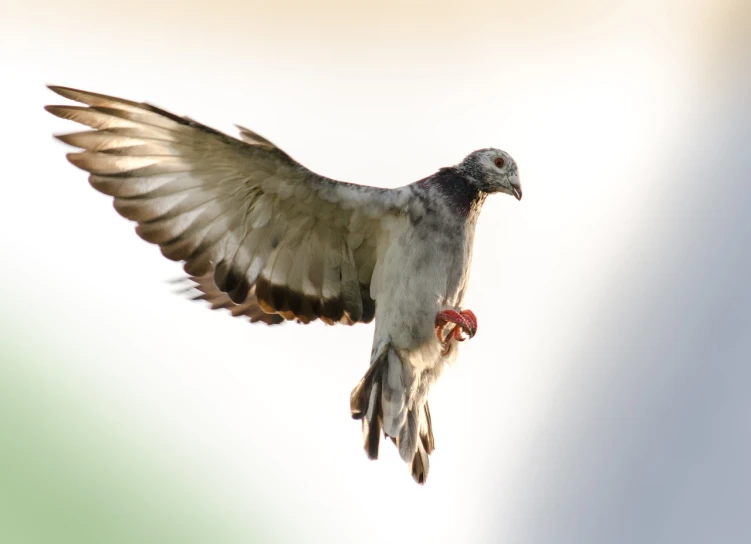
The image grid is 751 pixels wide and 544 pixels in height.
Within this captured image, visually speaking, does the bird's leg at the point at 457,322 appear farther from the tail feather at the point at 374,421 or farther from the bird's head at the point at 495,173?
the bird's head at the point at 495,173

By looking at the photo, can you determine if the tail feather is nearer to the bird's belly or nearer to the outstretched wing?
the bird's belly

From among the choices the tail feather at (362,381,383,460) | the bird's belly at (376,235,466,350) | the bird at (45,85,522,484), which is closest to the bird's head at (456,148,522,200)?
the bird at (45,85,522,484)

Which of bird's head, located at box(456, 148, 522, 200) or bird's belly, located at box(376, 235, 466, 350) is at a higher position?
bird's head, located at box(456, 148, 522, 200)

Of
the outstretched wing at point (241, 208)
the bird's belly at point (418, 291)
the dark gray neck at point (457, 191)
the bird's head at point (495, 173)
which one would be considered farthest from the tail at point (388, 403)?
the bird's head at point (495, 173)

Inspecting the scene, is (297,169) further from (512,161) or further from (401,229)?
(512,161)

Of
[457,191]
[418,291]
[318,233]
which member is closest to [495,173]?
[457,191]

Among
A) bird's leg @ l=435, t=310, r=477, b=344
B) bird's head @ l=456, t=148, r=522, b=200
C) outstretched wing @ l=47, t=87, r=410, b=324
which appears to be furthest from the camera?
bird's head @ l=456, t=148, r=522, b=200

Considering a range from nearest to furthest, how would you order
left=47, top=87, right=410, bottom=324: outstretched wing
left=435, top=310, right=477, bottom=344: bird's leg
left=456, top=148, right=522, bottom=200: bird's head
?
left=47, top=87, right=410, bottom=324: outstretched wing → left=435, top=310, right=477, bottom=344: bird's leg → left=456, top=148, right=522, bottom=200: bird's head
